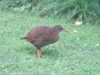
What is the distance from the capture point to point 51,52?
7.99 metres

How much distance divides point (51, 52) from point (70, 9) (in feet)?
11.7

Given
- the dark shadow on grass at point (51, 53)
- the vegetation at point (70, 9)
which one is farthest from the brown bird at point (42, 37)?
the vegetation at point (70, 9)

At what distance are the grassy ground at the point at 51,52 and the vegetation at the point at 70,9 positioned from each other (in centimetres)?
45

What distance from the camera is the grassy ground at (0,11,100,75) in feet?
22.7

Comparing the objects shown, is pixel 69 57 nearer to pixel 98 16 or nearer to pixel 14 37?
pixel 14 37

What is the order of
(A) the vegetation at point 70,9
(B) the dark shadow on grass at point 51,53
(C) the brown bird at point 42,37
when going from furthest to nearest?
(A) the vegetation at point 70,9, (B) the dark shadow on grass at point 51,53, (C) the brown bird at point 42,37

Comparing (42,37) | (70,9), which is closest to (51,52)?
(42,37)

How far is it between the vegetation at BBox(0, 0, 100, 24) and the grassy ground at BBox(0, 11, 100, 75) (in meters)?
0.45

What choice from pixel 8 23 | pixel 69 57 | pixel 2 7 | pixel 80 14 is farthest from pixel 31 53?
pixel 2 7

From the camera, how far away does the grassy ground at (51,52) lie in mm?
6918

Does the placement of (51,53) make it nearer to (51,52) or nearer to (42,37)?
(51,52)

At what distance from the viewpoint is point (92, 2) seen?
37.6 feet

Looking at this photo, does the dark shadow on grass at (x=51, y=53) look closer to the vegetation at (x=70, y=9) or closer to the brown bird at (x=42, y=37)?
the brown bird at (x=42, y=37)

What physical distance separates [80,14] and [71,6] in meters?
0.42
